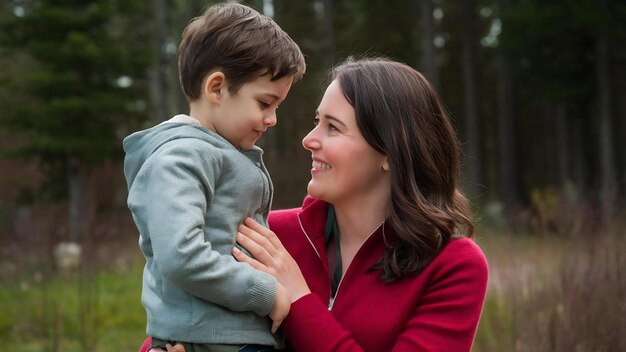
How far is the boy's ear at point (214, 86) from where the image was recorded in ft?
8.86

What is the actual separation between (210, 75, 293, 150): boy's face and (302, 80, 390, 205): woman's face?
0.20 metres

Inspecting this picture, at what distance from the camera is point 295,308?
273 centimetres

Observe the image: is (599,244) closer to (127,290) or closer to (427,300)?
(427,300)

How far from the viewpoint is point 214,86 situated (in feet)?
8.93

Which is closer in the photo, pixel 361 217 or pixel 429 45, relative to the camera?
pixel 361 217

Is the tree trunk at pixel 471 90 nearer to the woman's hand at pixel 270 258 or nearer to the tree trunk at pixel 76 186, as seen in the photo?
the tree trunk at pixel 76 186

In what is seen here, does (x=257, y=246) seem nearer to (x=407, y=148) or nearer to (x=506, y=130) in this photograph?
(x=407, y=148)

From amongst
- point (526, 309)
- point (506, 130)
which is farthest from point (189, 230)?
point (506, 130)

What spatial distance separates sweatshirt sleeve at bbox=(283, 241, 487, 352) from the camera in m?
2.68

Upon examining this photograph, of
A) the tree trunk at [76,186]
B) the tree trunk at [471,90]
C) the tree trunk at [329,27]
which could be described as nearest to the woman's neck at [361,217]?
the tree trunk at [76,186]

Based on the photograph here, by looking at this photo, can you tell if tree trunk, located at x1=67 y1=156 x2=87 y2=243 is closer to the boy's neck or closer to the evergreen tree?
the evergreen tree

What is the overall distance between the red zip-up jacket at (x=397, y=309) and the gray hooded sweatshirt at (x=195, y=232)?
0.15 m

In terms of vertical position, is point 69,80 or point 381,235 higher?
point 381,235

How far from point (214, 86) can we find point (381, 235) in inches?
31.9
